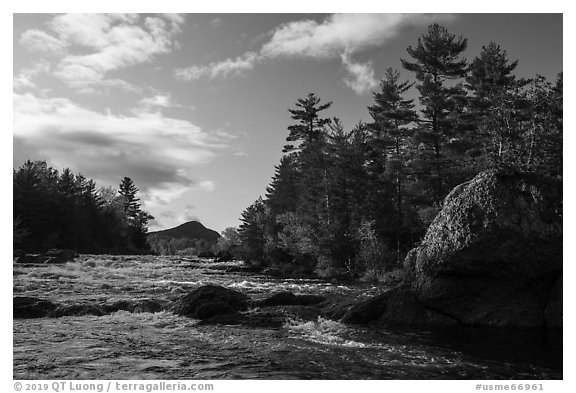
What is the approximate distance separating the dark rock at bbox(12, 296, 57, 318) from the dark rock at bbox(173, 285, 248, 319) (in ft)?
12.3

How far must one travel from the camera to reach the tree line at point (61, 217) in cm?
5206

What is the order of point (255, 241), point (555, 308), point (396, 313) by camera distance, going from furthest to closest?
point (255, 241) → point (396, 313) → point (555, 308)

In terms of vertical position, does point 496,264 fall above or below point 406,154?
below

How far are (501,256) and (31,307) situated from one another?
1363 cm

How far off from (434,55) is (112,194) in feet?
310

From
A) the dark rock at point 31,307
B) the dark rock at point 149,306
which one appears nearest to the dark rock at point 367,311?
the dark rock at point 149,306

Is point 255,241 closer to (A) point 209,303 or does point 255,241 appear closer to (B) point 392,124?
(B) point 392,124

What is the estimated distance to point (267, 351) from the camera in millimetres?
8320

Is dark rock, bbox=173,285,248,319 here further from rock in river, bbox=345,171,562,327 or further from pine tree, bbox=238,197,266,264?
pine tree, bbox=238,197,266,264

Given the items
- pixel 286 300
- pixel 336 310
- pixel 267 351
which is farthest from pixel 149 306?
pixel 267 351

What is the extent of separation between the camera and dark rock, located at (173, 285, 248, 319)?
492 inches

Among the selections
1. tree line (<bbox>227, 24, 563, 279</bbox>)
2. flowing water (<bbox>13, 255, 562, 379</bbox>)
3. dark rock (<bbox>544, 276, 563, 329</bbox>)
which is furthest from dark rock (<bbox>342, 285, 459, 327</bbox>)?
tree line (<bbox>227, 24, 563, 279</bbox>)
